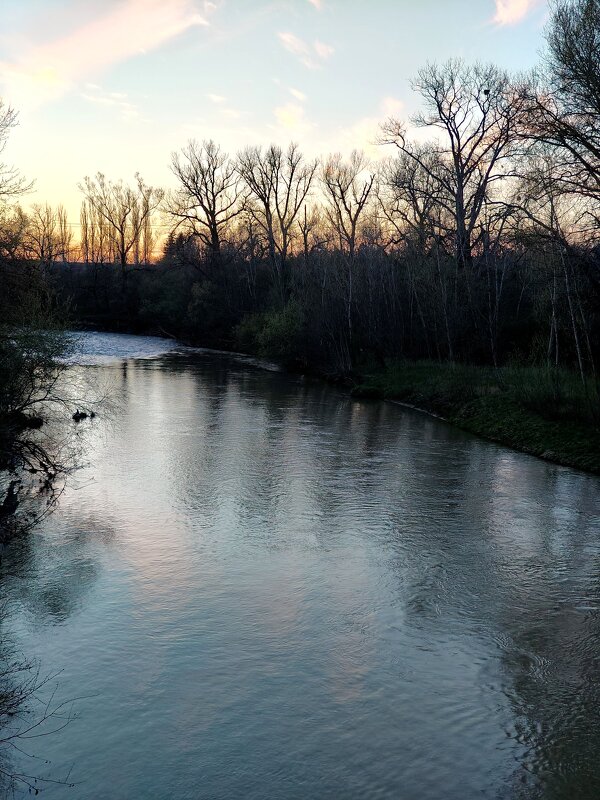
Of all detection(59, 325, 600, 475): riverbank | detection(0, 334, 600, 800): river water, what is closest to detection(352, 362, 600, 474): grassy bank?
detection(59, 325, 600, 475): riverbank

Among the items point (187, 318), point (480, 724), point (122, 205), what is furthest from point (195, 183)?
point (480, 724)

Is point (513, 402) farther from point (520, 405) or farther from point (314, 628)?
point (314, 628)

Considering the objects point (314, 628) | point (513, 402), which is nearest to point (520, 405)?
point (513, 402)

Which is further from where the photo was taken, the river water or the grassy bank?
the grassy bank

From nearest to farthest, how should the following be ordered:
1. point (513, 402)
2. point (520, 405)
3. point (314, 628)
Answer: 1. point (314, 628)
2. point (520, 405)
3. point (513, 402)

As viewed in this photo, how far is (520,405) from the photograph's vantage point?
2314 cm

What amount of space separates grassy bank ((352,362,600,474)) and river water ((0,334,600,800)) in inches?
68.5

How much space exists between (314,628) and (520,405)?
621 inches

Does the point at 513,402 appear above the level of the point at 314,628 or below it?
above

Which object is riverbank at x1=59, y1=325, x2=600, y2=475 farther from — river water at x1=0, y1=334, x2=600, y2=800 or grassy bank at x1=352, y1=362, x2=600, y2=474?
river water at x1=0, y1=334, x2=600, y2=800

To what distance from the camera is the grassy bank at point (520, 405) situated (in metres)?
19.5

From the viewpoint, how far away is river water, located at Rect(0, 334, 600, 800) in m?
6.79

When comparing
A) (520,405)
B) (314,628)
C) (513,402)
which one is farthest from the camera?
(513,402)

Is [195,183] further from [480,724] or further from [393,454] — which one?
[480,724]
